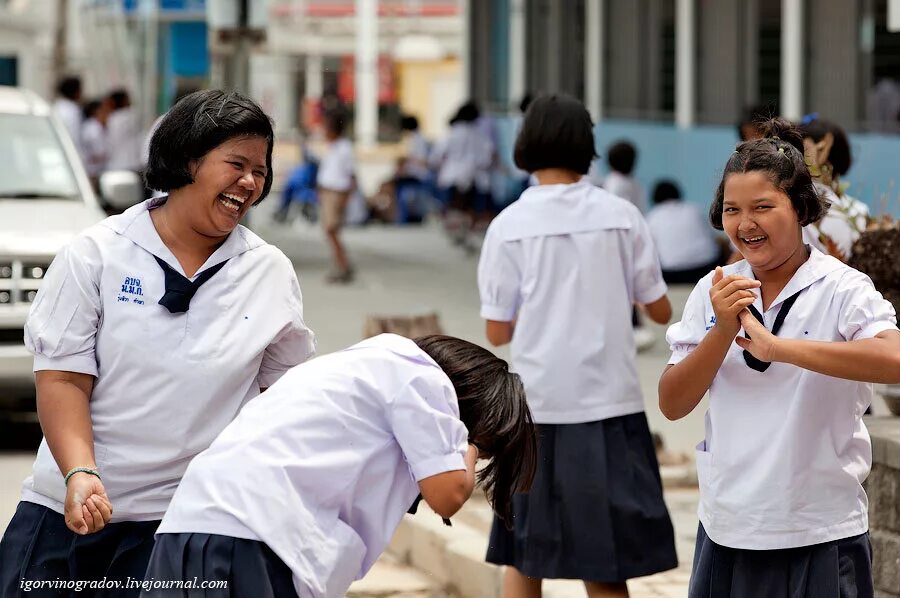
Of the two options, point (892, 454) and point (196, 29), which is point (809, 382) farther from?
point (196, 29)

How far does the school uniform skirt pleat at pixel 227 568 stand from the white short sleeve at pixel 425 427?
314 millimetres

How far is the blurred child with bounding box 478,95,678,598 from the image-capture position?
514 centimetres

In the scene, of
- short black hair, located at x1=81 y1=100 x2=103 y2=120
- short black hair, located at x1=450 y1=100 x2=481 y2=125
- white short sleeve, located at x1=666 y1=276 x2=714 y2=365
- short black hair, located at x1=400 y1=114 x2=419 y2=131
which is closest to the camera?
white short sleeve, located at x1=666 y1=276 x2=714 y2=365

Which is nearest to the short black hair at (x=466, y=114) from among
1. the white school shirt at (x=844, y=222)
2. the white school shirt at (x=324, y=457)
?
the white school shirt at (x=844, y=222)

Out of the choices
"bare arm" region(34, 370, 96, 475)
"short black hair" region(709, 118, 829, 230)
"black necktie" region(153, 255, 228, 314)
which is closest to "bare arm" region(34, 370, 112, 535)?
"bare arm" region(34, 370, 96, 475)

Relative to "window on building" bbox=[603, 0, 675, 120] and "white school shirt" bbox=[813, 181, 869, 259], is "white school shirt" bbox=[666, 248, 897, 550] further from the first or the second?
"window on building" bbox=[603, 0, 675, 120]

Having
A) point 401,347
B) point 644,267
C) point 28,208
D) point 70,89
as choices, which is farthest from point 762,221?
point 70,89

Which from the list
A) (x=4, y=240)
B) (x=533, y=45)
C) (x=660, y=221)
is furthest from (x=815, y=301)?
(x=533, y=45)

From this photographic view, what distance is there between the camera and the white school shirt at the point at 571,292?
5168 millimetres

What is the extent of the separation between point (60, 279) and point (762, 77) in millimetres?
12401

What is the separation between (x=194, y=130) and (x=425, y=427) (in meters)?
Answer: 0.91

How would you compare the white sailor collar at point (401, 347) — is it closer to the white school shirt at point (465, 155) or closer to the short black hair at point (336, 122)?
the short black hair at point (336, 122)

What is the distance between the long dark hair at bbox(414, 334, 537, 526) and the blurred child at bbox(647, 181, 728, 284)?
10.5m

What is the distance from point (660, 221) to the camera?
13.7 m
